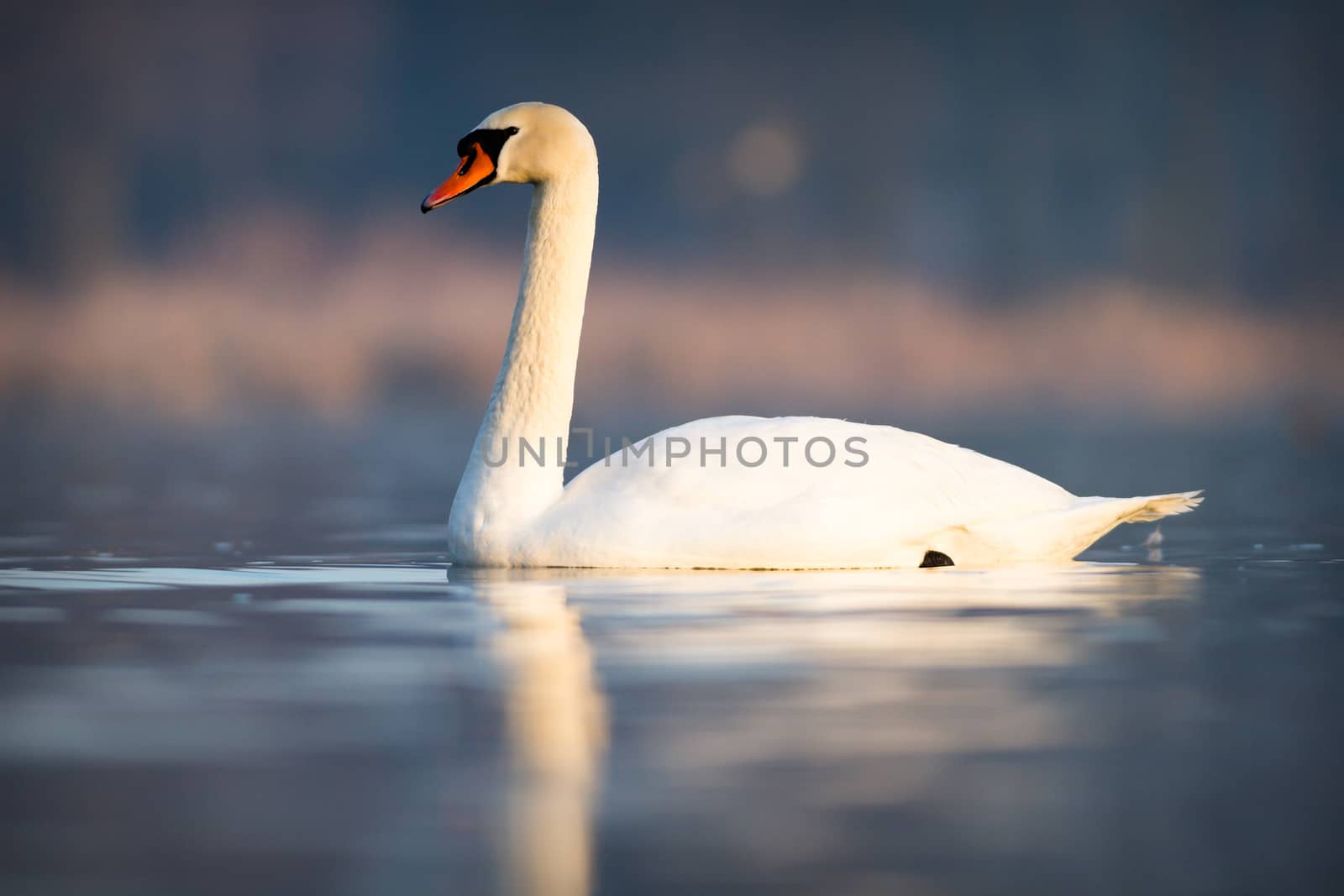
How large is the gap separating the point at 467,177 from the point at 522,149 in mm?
315

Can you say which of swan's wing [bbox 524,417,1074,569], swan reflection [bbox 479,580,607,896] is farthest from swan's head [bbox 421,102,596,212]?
swan reflection [bbox 479,580,607,896]

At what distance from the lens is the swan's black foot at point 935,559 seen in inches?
361

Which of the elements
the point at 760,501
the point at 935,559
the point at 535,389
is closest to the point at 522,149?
the point at 535,389

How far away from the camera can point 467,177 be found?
31.8ft

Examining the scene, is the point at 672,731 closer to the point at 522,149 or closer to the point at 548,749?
the point at 548,749

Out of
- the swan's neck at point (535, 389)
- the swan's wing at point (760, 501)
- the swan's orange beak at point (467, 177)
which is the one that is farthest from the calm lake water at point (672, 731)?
the swan's orange beak at point (467, 177)

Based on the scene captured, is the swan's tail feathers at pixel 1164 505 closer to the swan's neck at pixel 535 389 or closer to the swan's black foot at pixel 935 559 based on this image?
the swan's black foot at pixel 935 559

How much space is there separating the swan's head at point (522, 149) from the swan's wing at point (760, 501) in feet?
5.13

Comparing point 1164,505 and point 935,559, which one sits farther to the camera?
point 1164,505

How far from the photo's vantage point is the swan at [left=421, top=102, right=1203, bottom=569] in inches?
335

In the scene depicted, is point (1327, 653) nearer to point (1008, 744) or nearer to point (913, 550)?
point (1008, 744)

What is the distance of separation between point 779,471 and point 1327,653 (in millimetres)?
3139

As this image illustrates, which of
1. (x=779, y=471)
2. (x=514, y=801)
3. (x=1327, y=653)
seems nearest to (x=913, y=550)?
(x=779, y=471)

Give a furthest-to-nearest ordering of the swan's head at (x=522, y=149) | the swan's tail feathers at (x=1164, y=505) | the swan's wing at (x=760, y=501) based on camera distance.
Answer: the swan's head at (x=522, y=149), the swan's tail feathers at (x=1164, y=505), the swan's wing at (x=760, y=501)
